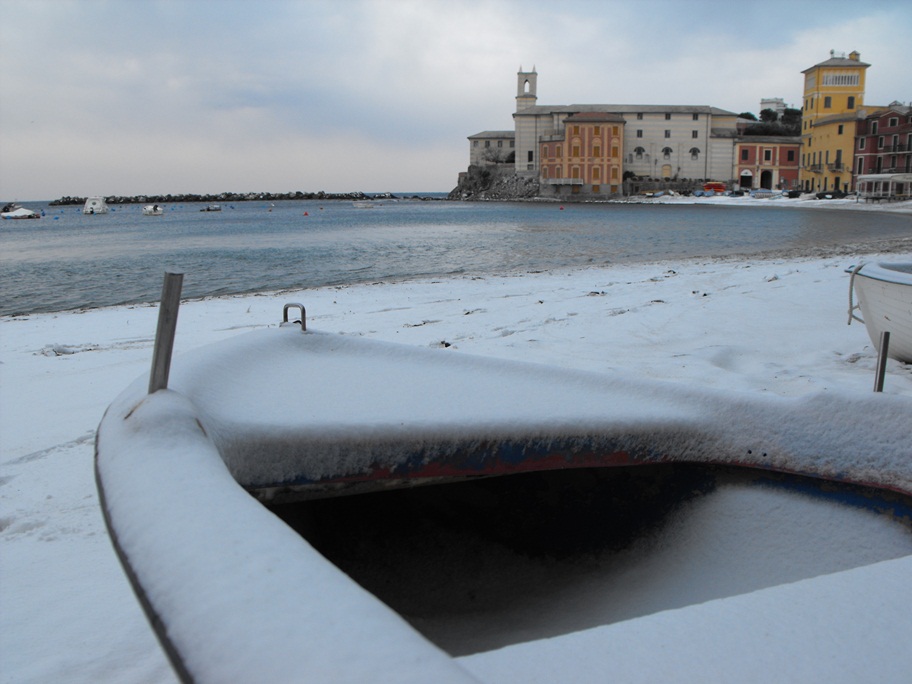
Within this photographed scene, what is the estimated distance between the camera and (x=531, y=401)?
220 cm

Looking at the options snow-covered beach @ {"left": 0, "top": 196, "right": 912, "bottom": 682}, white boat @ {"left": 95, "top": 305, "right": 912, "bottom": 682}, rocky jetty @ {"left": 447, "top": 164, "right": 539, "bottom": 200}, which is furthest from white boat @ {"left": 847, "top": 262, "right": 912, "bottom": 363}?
rocky jetty @ {"left": 447, "top": 164, "right": 539, "bottom": 200}

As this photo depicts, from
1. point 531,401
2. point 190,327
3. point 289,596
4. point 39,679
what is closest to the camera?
point 289,596

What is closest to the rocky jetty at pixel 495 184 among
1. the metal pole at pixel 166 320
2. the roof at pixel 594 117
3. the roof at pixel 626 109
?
the roof at pixel 626 109

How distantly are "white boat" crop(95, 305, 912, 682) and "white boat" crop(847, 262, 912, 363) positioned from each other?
3232 millimetres

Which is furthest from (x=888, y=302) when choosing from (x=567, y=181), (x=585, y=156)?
(x=567, y=181)

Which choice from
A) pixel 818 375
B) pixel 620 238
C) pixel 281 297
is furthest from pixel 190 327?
pixel 620 238

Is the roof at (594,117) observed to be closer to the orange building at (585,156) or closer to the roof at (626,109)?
the orange building at (585,156)

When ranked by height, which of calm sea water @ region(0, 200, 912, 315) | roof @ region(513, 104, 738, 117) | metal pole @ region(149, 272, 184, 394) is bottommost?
calm sea water @ region(0, 200, 912, 315)

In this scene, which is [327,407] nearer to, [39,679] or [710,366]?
[39,679]

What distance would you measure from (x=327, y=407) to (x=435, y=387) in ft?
1.35

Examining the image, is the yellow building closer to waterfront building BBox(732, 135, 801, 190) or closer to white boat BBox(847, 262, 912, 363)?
waterfront building BBox(732, 135, 801, 190)

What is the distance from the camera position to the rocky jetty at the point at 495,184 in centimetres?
7812

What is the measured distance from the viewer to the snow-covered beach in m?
1.06

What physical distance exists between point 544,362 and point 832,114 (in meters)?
69.2
